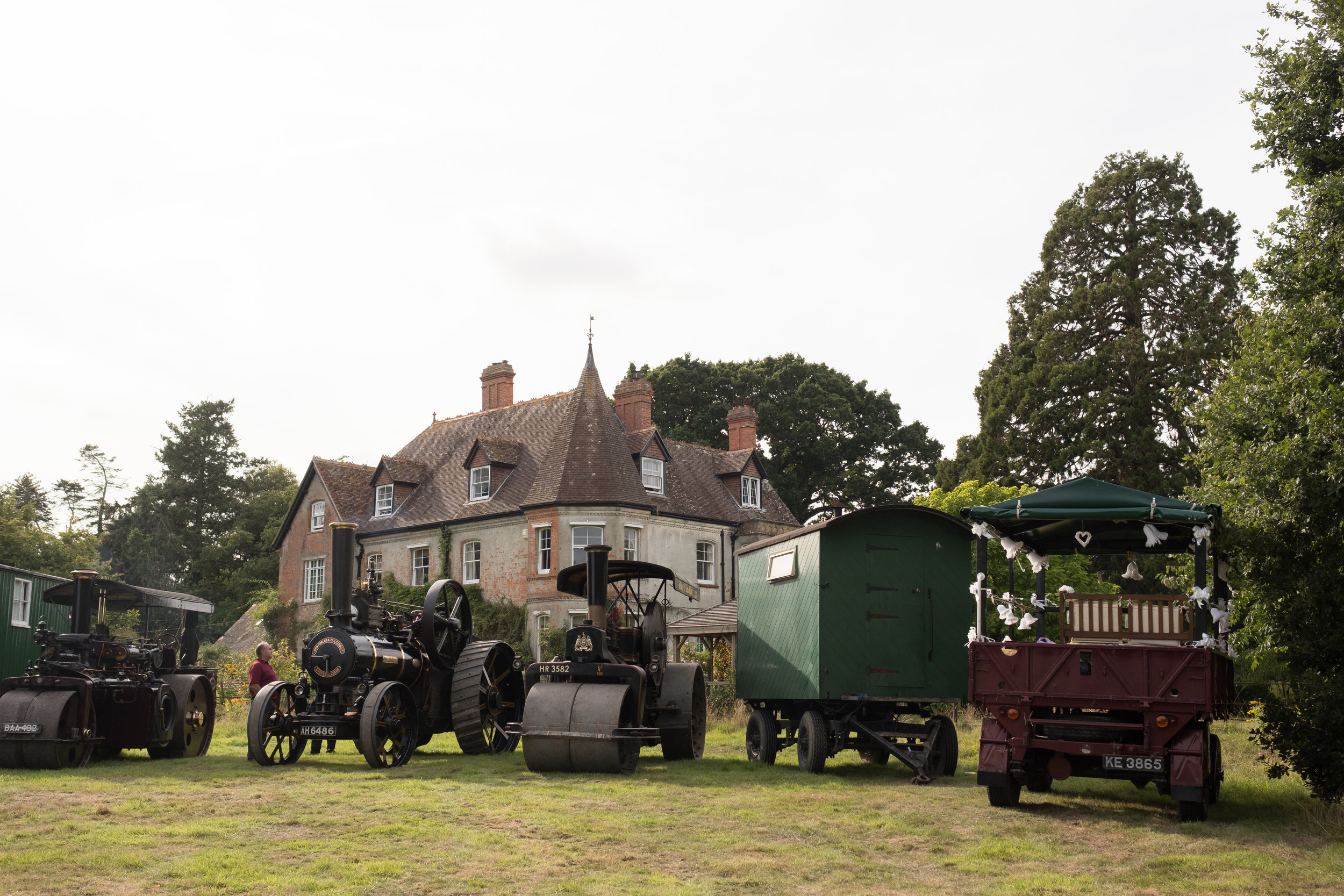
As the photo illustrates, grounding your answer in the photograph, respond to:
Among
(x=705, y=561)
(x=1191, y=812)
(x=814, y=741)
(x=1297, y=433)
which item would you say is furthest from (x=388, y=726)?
(x=705, y=561)

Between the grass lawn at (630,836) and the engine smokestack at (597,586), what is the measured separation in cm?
216

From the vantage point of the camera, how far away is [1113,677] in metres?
11.3

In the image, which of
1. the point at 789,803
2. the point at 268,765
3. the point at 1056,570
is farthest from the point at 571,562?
the point at 789,803

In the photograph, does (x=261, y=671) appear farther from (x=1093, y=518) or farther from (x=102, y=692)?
(x=1093, y=518)

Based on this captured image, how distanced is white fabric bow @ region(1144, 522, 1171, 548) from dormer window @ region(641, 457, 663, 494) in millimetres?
25246

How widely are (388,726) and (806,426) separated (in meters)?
37.5

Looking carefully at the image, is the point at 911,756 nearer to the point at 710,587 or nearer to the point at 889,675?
the point at 889,675

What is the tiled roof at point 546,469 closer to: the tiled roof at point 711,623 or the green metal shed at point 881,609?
the tiled roof at point 711,623

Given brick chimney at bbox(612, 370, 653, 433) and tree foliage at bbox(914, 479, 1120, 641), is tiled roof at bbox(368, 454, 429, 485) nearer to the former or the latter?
brick chimney at bbox(612, 370, 653, 433)

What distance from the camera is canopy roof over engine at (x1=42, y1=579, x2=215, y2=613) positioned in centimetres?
1762

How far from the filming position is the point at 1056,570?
27562 millimetres

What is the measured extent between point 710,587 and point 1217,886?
1162 inches

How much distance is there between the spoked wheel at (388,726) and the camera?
15.2 metres

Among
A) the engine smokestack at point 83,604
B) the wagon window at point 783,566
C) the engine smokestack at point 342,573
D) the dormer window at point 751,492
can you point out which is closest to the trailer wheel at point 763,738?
the wagon window at point 783,566
